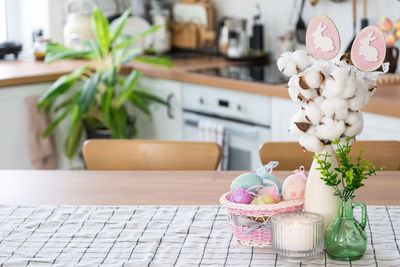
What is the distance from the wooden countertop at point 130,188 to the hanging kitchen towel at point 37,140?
1.70 metres

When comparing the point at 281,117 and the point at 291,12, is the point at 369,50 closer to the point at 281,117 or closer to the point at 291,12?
the point at 281,117

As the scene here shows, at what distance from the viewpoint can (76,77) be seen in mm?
3402

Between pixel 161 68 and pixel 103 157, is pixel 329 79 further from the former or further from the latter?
pixel 161 68

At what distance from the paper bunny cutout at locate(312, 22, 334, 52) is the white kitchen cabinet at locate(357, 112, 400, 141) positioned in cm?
140

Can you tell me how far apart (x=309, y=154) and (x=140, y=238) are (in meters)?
0.74

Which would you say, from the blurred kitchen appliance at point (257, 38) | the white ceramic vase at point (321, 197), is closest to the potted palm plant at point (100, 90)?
the blurred kitchen appliance at point (257, 38)

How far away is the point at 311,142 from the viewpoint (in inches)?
48.2

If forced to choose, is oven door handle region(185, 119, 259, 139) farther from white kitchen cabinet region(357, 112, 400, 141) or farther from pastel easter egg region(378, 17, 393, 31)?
pastel easter egg region(378, 17, 393, 31)

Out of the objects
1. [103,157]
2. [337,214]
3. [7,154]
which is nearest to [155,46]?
[7,154]

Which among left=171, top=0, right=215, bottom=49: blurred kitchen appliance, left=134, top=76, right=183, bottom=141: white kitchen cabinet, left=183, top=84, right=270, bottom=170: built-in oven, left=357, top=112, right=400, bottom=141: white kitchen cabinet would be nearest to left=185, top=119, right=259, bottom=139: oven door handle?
left=183, top=84, right=270, bottom=170: built-in oven

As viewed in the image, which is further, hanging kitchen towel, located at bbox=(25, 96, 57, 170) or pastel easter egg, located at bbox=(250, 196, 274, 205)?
hanging kitchen towel, located at bbox=(25, 96, 57, 170)

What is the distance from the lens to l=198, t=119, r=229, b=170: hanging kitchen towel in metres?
3.21

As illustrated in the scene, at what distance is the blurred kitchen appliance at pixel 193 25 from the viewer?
4.04 meters

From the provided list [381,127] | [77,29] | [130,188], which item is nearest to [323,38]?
[130,188]
